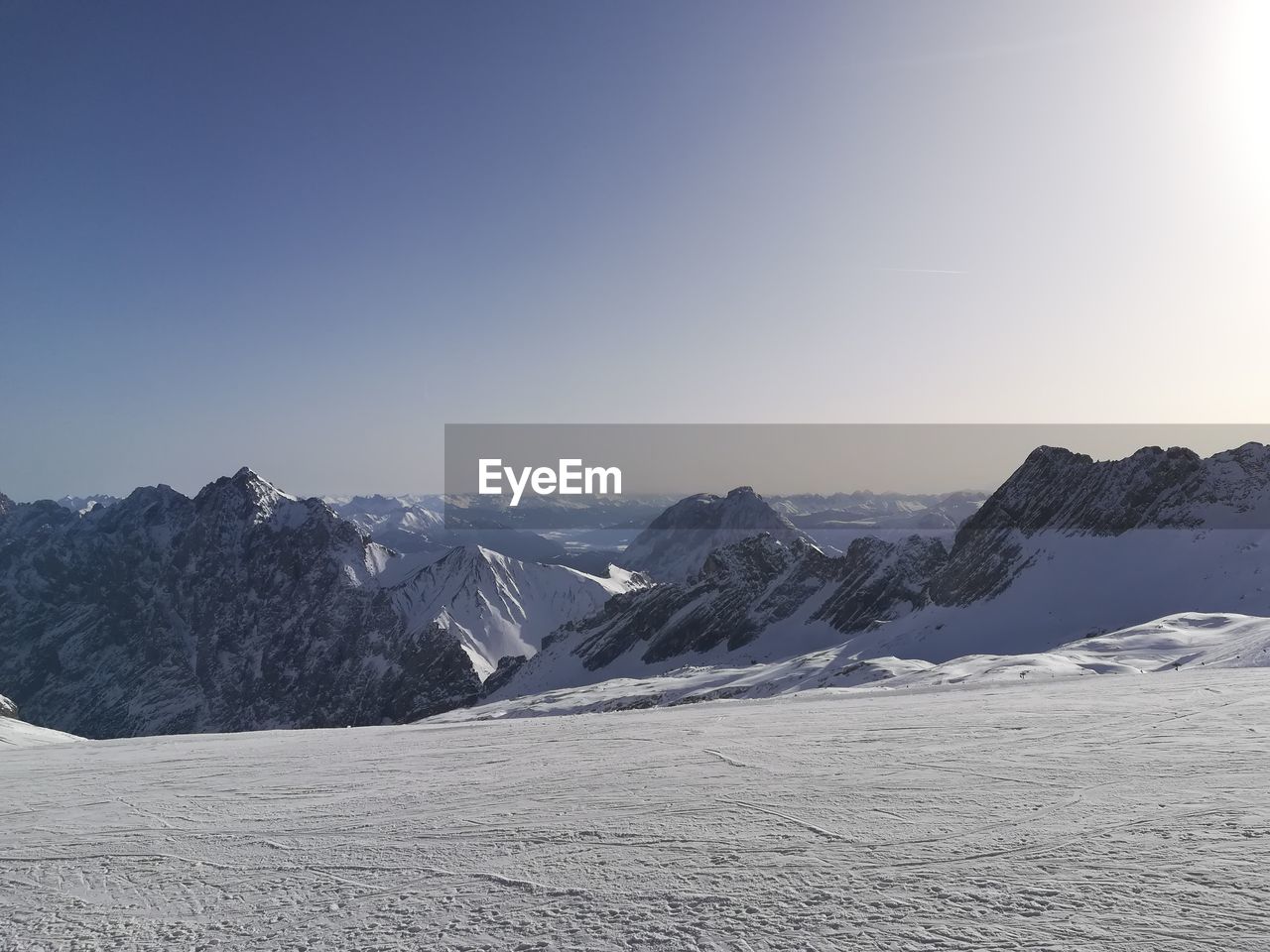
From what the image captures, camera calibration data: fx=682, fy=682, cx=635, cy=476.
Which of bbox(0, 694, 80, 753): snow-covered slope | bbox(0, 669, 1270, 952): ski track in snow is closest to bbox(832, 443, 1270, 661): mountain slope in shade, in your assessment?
bbox(0, 669, 1270, 952): ski track in snow

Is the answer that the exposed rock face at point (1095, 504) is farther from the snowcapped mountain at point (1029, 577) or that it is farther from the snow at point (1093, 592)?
the snow at point (1093, 592)

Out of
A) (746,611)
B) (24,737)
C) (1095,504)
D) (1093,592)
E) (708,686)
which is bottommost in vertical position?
(746,611)

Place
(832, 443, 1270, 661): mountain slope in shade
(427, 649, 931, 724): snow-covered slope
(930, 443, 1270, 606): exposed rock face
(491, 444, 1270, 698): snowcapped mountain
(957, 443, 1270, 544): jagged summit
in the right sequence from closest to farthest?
(427, 649, 931, 724): snow-covered slope, (832, 443, 1270, 661): mountain slope in shade, (491, 444, 1270, 698): snowcapped mountain, (957, 443, 1270, 544): jagged summit, (930, 443, 1270, 606): exposed rock face

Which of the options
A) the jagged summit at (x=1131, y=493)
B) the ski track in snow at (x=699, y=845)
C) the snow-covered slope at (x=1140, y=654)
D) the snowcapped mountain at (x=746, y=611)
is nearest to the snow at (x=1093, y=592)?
the jagged summit at (x=1131, y=493)

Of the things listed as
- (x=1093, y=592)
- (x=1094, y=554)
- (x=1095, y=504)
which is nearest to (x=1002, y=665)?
(x=1093, y=592)

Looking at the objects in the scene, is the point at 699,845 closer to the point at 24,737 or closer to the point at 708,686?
the point at 24,737

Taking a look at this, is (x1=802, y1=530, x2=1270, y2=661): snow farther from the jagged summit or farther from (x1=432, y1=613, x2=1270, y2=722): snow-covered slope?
(x1=432, y1=613, x2=1270, y2=722): snow-covered slope

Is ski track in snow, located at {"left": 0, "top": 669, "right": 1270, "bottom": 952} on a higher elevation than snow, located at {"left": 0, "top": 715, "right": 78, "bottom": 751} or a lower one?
higher
